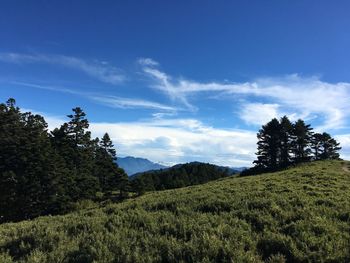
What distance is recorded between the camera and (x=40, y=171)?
46.6m

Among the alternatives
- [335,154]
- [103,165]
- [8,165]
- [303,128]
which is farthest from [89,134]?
[335,154]

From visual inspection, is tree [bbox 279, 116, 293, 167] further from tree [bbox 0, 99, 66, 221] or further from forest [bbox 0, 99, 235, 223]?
tree [bbox 0, 99, 66, 221]

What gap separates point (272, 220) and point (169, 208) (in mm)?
4674

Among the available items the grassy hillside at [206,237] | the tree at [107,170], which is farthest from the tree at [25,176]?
the grassy hillside at [206,237]

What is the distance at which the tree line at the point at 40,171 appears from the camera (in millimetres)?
44906

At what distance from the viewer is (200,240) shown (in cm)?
852

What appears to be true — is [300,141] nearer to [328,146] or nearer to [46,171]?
[328,146]

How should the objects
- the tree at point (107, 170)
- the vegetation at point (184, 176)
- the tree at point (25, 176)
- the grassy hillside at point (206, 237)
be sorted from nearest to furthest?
1. the grassy hillside at point (206, 237)
2. the tree at point (25, 176)
3. the tree at point (107, 170)
4. the vegetation at point (184, 176)

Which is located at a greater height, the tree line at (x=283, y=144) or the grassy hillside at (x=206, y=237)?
the tree line at (x=283, y=144)

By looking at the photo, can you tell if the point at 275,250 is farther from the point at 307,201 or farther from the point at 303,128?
the point at 303,128

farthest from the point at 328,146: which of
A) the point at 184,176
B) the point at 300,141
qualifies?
the point at 184,176

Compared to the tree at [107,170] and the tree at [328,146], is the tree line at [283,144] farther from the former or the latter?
the tree at [107,170]

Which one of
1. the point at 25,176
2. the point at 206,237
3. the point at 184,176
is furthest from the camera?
the point at 184,176

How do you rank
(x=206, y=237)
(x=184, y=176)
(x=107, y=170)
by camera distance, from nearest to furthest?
(x=206, y=237)
(x=107, y=170)
(x=184, y=176)
